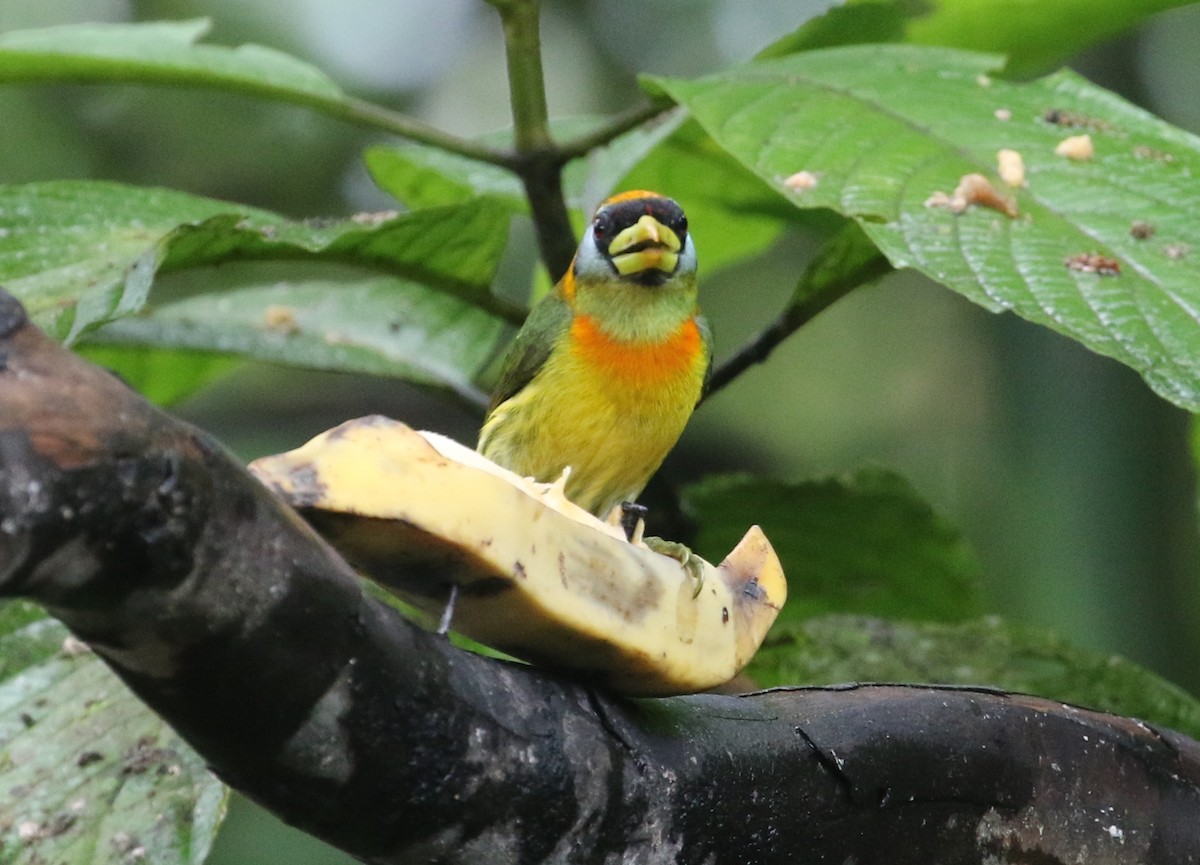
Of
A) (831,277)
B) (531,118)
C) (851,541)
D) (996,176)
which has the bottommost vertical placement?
(851,541)

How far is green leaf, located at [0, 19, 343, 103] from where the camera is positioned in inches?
77.3

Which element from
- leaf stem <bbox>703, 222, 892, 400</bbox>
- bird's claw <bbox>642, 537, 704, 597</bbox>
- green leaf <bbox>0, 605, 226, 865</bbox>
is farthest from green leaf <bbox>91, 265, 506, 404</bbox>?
bird's claw <bbox>642, 537, 704, 597</bbox>

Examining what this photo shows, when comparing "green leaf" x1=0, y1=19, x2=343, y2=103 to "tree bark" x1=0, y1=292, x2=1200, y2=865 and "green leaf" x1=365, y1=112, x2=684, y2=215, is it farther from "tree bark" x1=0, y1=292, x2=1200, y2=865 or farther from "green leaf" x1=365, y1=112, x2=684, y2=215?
"tree bark" x1=0, y1=292, x2=1200, y2=865

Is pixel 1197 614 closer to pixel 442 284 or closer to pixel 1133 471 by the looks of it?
pixel 1133 471

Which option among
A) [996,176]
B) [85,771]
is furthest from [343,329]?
[996,176]

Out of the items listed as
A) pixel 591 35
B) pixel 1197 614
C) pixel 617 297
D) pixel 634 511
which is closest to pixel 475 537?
pixel 634 511

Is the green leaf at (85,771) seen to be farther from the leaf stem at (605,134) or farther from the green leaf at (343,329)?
the leaf stem at (605,134)

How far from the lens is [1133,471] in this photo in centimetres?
295

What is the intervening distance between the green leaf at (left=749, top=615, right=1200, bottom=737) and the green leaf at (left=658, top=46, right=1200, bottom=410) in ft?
2.21

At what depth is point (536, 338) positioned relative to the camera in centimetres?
220

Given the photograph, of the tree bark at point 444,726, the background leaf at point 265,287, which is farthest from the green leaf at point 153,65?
the tree bark at point 444,726

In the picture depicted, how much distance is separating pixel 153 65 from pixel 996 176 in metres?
1.16

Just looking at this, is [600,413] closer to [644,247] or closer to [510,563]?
[644,247]

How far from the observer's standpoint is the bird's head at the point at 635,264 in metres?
2.12
